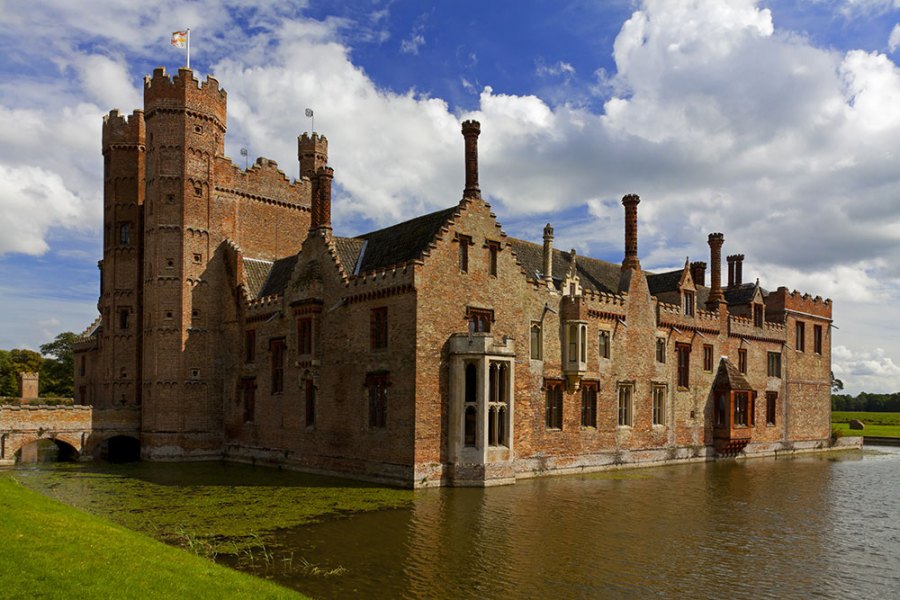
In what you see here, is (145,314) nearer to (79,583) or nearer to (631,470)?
(631,470)

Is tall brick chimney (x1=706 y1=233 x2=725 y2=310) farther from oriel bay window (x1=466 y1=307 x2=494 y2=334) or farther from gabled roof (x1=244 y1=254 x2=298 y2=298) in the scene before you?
gabled roof (x1=244 y1=254 x2=298 y2=298)

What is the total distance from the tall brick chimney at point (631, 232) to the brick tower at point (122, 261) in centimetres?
3080

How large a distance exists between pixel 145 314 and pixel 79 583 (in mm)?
33997

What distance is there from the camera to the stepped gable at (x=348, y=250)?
124ft

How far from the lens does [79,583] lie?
1304 cm

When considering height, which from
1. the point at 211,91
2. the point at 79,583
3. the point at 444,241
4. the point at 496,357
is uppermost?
the point at 211,91

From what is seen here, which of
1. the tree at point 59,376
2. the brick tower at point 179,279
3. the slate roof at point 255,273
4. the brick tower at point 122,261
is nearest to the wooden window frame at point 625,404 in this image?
the slate roof at point 255,273

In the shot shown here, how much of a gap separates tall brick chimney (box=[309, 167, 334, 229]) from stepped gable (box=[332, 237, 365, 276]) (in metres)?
1.13

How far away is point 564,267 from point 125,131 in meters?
30.8

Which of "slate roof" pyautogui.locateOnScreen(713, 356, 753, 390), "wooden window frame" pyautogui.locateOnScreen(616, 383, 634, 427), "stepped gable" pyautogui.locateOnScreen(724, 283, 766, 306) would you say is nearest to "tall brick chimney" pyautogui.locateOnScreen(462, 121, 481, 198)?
"wooden window frame" pyautogui.locateOnScreen(616, 383, 634, 427)

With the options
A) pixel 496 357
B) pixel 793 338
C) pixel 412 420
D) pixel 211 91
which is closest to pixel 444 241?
pixel 496 357

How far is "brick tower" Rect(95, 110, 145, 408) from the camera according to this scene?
46.5 meters

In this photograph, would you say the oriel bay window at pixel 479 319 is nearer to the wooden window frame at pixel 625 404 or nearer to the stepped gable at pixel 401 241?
the stepped gable at pixel 401 241

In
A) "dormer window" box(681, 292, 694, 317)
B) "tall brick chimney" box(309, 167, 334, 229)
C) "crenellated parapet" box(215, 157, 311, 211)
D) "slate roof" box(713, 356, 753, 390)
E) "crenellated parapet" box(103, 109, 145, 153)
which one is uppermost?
"crenellated parapet" box(103, 109, 145, 153)
